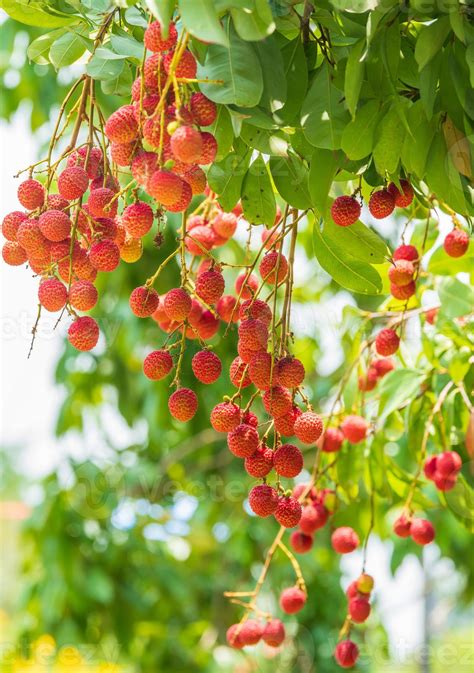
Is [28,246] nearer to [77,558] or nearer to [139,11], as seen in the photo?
[139,11]

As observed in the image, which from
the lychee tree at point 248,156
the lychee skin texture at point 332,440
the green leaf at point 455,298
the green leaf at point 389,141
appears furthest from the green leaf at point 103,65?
the lychee skin texture at point 332,440

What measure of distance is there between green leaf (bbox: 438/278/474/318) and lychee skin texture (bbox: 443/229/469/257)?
69 mm

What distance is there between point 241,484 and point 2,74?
1.42 metres

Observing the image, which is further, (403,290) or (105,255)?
(403,290)

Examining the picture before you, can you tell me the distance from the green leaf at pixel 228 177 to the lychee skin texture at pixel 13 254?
0.19 m

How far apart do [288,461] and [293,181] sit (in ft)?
0.83

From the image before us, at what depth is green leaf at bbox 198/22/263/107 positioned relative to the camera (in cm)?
62

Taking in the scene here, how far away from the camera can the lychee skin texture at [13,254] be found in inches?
30.5

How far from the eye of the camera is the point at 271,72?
0.66 metres

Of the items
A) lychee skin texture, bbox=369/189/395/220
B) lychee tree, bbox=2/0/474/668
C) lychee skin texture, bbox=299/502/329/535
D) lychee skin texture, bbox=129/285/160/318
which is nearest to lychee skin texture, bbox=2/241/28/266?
lychee tree, bbox=2/0/474/668

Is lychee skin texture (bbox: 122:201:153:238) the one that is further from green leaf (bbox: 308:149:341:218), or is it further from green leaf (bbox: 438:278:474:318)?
green leaf (bbox: 438:278:474:318)

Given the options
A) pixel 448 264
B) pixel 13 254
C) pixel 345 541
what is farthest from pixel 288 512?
pixel 448 264

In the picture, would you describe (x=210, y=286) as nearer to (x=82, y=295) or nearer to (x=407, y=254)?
(x=82, y=295)

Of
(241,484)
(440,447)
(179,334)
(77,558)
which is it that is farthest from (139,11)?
(77,558)
